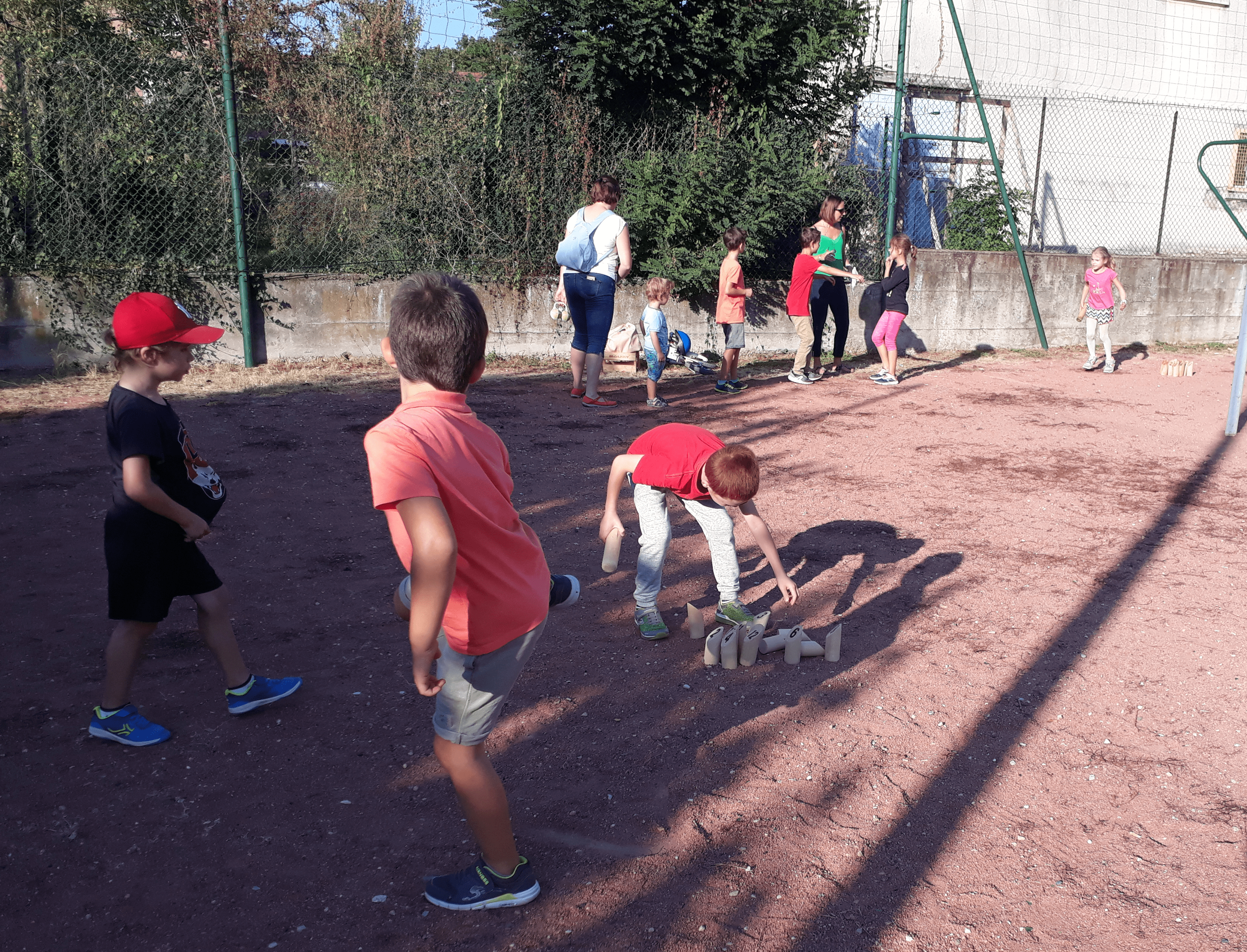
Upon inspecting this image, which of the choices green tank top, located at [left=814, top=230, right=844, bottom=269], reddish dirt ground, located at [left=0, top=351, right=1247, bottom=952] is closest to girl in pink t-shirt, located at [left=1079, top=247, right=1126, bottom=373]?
green tank top, located at [left=814, top=230, right=844, bottom=269]

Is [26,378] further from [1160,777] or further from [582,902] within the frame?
[1160,777]

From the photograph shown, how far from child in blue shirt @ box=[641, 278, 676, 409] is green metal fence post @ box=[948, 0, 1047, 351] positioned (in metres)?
4.88

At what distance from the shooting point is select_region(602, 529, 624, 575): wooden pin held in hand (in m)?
3.90

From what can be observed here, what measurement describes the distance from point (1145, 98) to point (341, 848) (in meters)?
20.8

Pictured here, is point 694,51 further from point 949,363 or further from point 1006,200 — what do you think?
point 949,363

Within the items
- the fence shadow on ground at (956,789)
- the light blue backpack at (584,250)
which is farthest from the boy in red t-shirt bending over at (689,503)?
the light blue backpack at (584,250)

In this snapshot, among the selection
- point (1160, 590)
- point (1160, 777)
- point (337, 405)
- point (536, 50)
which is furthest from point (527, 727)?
point (536, 50)

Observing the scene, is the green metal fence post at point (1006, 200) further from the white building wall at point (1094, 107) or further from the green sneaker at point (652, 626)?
the green sneaker at point (652, 626)

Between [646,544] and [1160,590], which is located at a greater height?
[646,544]

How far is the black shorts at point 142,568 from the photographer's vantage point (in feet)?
10.1

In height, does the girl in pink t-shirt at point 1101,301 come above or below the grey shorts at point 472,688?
above

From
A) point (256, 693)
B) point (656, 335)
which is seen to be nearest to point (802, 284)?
point (656, 335)

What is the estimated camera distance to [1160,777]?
319cm

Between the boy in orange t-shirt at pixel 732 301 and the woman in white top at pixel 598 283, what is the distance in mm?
1434
